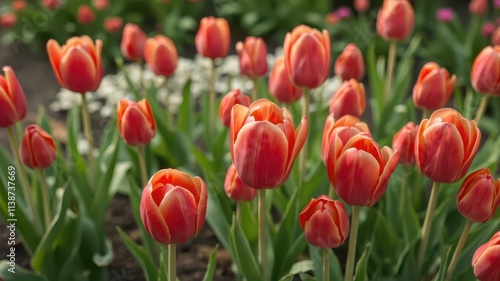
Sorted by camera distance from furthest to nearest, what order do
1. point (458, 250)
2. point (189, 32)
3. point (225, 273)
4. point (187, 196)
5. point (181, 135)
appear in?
point (189, 32) → point (181, 135) → point (225, 273) → point (458, 250) → point (187, 196)

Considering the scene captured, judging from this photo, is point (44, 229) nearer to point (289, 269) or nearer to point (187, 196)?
point (289, 269)

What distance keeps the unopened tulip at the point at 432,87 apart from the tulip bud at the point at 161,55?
65 centimetres

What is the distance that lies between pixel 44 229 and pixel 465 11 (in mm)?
3092

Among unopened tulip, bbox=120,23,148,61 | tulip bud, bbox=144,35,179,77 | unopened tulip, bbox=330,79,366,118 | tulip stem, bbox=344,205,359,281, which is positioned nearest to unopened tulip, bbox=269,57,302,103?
unopened tulip, bbox=330,79,366,118

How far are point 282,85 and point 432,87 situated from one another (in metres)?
0.34

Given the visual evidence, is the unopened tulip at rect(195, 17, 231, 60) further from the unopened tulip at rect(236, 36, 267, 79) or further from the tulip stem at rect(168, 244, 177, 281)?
the tulip stem at rect(168, 244, 177, 281)

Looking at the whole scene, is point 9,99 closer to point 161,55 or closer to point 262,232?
point 161,55

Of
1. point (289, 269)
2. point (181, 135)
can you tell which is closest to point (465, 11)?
point (181, 135)

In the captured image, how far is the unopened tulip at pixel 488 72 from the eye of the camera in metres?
1.48

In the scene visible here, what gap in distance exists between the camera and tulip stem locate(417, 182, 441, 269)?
1.24 metres

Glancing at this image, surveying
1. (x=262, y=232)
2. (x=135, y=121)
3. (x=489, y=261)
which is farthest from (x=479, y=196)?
(x=135, y=121)

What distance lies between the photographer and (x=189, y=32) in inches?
148

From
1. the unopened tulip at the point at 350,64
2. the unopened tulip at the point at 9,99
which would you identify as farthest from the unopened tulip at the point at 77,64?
the unopened tulip at the point at 350,64

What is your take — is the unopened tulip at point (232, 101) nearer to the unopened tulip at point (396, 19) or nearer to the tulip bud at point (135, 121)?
the tulip bud at point (135, 121)
